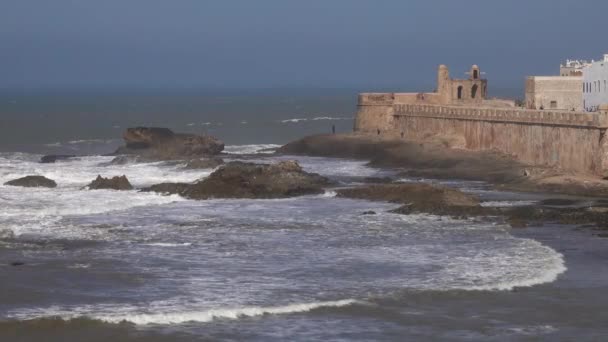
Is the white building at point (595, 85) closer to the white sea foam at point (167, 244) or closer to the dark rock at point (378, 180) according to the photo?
the dark rock at point (378, 180)

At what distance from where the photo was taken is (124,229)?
32.9m

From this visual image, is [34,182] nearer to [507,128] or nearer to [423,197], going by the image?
[423,197]

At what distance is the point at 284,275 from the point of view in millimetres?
26281

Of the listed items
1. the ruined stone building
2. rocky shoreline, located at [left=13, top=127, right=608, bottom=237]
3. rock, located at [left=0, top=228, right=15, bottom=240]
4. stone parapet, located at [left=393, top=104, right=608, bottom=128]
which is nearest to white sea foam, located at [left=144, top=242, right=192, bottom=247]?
rock, located at [left=0, top=228, right=15, bottom=240]

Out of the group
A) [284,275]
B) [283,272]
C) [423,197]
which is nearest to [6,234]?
[283,272]

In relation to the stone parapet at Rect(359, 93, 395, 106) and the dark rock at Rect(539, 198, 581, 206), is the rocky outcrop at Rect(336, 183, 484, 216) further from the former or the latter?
the stone parapet at Rect(359, 93, 395, 106)

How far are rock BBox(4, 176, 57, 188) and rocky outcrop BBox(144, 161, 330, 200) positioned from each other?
12.8 feet

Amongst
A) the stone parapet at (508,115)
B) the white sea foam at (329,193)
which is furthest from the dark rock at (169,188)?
the stone parapet at (508,115)

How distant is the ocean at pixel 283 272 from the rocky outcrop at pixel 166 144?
17.5 meters

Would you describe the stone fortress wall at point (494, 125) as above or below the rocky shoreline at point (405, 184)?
above

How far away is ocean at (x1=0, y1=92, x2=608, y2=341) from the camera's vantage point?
22.0m

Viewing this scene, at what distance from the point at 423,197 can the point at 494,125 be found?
16.6m

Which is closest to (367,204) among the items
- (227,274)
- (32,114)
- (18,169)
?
(227,274)

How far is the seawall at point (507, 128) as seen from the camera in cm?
4494
